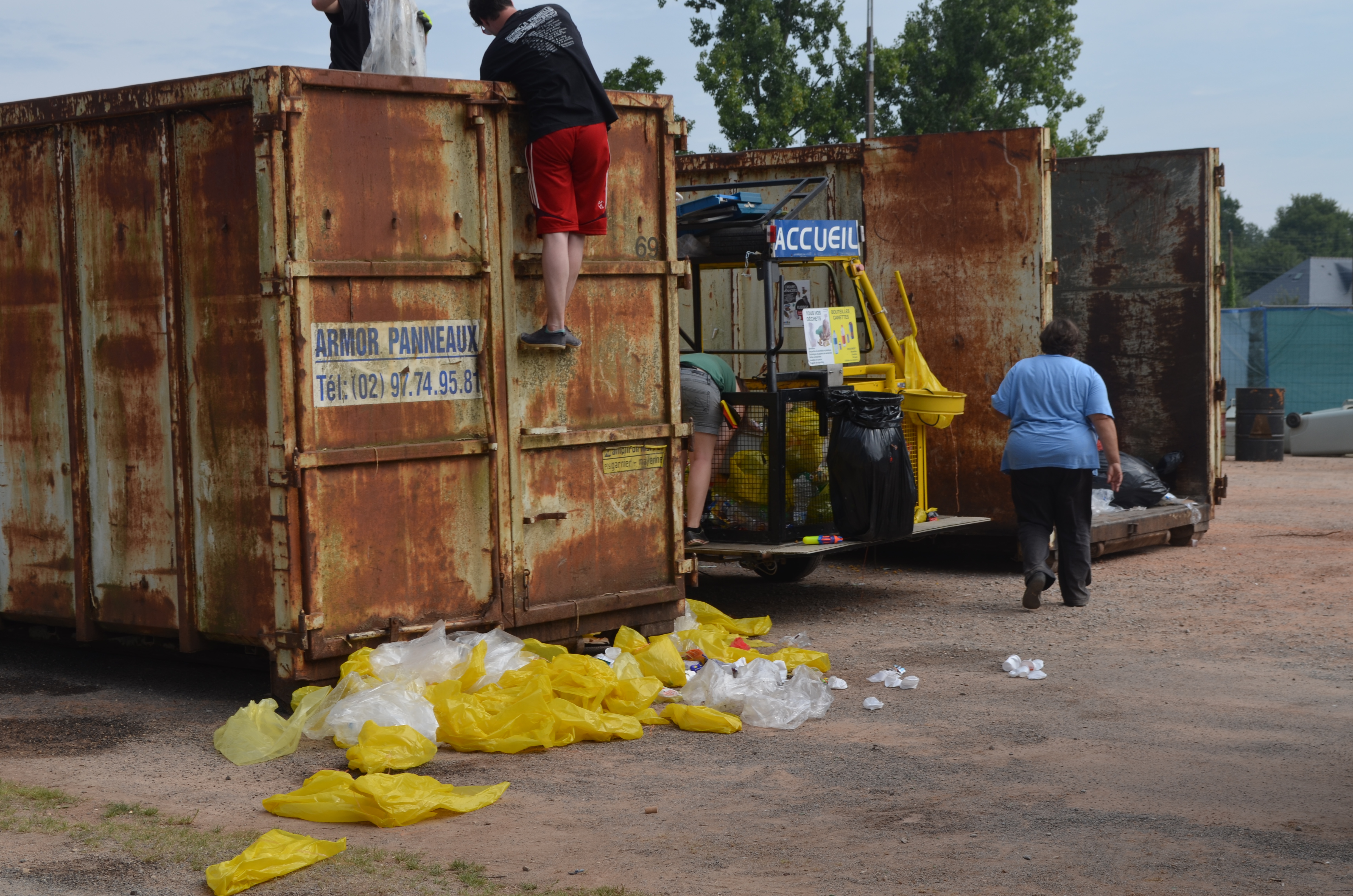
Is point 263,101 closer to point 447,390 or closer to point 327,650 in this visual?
point 447,390

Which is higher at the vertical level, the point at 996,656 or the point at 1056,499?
the point at 1056,499

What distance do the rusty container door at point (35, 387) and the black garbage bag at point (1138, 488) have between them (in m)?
7.27

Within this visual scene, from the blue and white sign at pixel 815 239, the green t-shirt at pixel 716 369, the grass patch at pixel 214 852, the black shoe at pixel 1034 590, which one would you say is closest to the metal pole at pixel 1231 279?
the black shoe at pixel 1034 590

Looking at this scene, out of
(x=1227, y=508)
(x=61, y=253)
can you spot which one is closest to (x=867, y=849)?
(x=61, y=253)

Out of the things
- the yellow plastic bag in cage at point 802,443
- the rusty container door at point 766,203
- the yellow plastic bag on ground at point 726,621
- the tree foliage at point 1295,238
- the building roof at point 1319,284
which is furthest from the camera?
the tree foliage at point 1295,238

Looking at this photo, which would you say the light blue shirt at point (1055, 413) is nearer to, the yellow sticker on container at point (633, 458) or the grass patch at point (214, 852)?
the yellow sticker on container at point (633, 458)

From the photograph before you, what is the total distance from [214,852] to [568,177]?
→ 3.10 m

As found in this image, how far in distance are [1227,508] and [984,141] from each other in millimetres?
5514

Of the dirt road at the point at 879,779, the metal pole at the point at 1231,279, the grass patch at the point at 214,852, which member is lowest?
the dirt road at the point at 879,779

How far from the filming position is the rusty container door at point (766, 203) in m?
9.66

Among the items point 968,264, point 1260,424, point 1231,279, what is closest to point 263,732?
point 968,264

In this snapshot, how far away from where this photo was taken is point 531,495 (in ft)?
19.6

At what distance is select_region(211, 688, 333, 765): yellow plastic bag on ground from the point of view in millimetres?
4938

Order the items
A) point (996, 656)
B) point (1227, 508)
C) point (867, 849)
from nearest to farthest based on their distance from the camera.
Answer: point (867, 849), point (996, 656), point (1227, 508)
